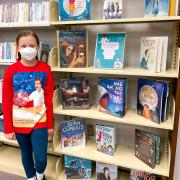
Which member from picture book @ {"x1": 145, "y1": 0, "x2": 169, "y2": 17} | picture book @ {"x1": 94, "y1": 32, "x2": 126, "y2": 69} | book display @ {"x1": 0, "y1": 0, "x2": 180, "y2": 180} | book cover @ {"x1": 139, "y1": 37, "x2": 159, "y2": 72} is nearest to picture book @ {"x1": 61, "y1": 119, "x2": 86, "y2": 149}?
book display @ {"x1": 0, "y1": 0, "x2": 180, "y2": 180}

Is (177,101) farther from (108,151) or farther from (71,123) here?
(71,123)

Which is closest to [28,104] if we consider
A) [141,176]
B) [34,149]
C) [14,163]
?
[34,149]

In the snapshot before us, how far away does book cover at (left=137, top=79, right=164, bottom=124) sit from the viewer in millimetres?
1446

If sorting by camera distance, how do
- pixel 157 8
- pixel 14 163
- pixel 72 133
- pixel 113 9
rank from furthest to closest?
pixel 14 163
pixel 72 133
pixel 113 9
pixel 157 8

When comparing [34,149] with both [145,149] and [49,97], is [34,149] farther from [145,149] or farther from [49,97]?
[145,149]

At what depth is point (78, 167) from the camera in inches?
73.4

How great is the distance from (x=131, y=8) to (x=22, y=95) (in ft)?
3.41

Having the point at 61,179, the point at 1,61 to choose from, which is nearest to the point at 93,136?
the point at 61,179

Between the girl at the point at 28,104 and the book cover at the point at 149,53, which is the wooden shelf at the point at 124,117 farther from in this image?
the book cover at the point at 149,53

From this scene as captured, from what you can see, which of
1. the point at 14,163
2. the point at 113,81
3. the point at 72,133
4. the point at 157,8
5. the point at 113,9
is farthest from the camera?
the point at 14,163

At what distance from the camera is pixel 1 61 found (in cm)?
195

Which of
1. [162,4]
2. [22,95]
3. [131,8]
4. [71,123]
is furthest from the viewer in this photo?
[71,123]

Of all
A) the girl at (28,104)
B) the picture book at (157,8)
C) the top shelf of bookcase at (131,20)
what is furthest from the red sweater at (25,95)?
the picture book at (157,8)

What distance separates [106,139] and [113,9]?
3.17ft
